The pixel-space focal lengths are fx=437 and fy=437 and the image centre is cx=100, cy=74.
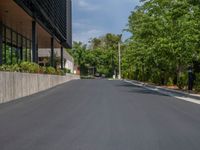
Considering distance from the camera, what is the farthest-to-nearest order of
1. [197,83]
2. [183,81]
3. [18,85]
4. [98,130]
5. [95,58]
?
1. [95,58]
2. [183,81]
3. [197,83]
4. [18,85]
5. [98,130]

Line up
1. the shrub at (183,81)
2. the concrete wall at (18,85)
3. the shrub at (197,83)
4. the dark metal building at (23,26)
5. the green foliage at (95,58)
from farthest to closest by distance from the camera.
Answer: the green foliage at (95,58) < the shrub at (183,81) < the shrub at (197,83) < the dark metal building at (23,26) < the concrete wall at (18,85)

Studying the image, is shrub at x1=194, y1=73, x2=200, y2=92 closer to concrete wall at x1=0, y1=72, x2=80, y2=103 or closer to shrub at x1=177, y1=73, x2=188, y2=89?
shrub at x1=177, y1=73, x2=188, y2=89

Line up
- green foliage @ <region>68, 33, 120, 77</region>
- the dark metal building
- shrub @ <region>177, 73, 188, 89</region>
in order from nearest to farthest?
the dark metal building, shrub @ <region>177, 73, 188, 89</region>, green foliage @ <region>68, 33, 120, 77</region>

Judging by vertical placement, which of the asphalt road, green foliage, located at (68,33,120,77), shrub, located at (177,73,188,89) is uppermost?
green foliage, located at (68,33,120,77)

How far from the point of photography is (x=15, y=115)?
45.5ft

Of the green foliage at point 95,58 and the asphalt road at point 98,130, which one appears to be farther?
the green foliage at point 95,58

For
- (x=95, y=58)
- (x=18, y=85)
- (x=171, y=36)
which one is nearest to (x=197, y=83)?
(x=171, y=36)

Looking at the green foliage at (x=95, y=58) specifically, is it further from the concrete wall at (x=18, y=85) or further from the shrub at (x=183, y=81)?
the concrete wall at (x=18, y=85)

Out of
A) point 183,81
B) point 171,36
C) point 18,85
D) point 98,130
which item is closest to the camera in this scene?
point 98,130

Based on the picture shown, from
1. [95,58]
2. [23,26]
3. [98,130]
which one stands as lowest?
[98,130]

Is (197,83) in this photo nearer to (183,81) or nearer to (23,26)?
(183,81)

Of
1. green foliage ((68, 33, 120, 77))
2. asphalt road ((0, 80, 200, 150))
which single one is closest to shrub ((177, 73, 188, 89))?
asphalt road ((0, 80, 200, 150))

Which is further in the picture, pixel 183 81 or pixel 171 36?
pixel 183 81

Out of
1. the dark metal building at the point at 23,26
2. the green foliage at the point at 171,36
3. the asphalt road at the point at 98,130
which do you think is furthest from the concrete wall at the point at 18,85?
the green foliage at the point at 171,36
